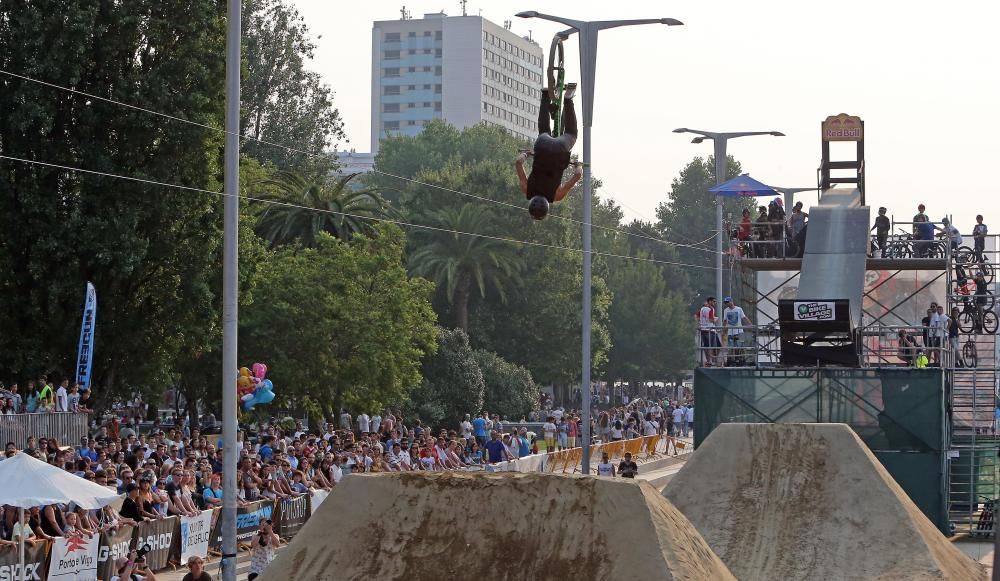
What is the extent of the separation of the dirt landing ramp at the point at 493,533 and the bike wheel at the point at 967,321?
23.6m

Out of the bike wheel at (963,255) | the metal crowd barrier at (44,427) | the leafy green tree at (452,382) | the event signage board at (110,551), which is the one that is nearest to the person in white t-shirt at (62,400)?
the metal crowd barrier at (44,427)

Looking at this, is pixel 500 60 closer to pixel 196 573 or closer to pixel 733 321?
pixel 733 321

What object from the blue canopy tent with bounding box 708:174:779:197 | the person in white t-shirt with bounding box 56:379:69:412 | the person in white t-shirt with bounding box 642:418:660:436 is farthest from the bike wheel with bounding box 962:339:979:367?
the person in white t-shirt with bounding box 56:379:69:412

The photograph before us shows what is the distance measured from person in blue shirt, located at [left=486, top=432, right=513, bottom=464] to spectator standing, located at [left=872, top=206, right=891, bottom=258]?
12.2 meters

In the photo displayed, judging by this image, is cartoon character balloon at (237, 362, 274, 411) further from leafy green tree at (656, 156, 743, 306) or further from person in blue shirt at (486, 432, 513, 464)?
leafy green tree at (656, 156, 743, 306)

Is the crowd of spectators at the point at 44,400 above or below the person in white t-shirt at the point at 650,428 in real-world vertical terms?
above

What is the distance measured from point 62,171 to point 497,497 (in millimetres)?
24783

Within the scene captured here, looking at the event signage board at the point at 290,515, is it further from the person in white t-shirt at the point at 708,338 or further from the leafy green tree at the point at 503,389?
the leafy green tree at the point at 503,389

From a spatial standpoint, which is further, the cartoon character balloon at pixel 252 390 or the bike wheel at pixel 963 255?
the bike wheel at pixel 963 255

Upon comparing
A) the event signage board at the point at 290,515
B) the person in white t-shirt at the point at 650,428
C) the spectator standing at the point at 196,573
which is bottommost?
the person in white t-shirt at the point at 650,428

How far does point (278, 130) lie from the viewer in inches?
2667

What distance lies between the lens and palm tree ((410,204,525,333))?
68000mm

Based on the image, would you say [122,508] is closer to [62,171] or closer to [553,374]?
[62,171]

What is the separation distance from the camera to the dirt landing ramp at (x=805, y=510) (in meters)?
22.8
